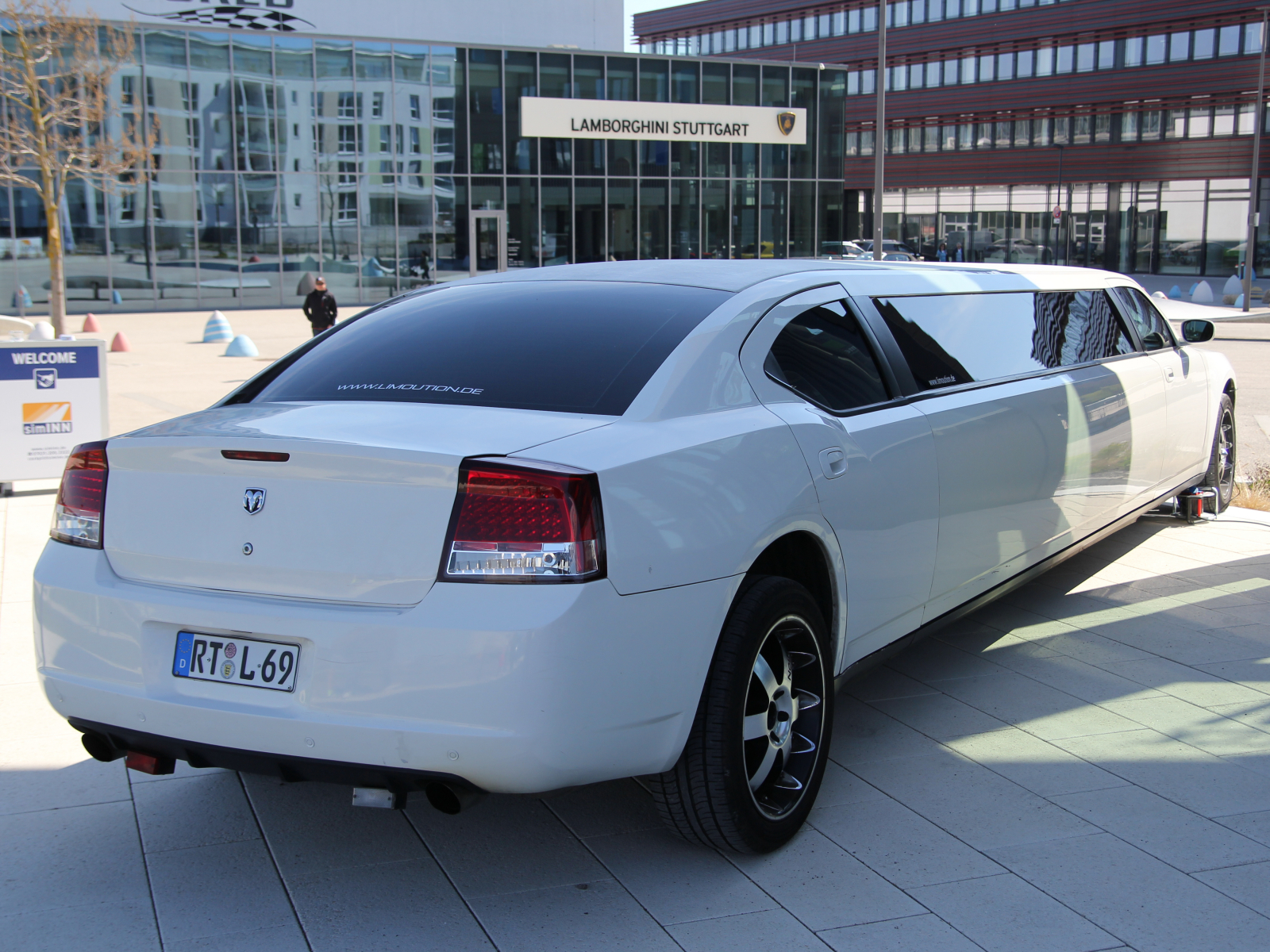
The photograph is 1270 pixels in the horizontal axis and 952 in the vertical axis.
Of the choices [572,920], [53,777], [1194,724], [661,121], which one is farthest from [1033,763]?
[661,121]

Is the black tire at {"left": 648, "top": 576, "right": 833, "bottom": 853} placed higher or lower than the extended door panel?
lower

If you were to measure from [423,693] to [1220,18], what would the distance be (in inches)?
2398

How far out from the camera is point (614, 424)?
3.08m

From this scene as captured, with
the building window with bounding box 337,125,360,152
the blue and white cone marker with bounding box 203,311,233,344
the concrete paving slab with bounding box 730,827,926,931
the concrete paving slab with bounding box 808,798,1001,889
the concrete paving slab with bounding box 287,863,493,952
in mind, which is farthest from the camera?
the building window with bounding box 337,125,360,152

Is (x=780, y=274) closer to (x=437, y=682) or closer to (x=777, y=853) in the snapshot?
(x=777, y=853)

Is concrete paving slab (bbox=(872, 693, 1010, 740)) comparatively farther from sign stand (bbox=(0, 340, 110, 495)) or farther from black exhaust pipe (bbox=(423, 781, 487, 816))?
sign stand (bbox=(0, 340, 110, 495))

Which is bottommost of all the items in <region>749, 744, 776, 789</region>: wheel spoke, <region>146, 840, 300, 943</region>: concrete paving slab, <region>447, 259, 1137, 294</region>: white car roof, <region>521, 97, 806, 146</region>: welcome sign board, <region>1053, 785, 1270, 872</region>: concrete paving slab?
<region>1053, 785, 1270, 872</region>: concrete paving slab

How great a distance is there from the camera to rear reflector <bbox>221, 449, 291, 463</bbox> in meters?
2.91

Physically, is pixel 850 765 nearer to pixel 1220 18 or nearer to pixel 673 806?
pixel 673 806

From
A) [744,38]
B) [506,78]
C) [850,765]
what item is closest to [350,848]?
[850,765]

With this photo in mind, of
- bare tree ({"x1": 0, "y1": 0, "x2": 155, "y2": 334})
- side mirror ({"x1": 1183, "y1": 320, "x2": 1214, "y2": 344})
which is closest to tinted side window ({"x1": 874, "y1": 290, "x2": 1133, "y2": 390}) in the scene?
side mirror ({"x1": 1183, "y1": 320, "x2": 1214, "y2": 344})

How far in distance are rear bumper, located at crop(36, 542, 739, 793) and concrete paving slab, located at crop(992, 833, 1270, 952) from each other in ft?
3.75

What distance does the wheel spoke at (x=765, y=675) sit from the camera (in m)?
3.36

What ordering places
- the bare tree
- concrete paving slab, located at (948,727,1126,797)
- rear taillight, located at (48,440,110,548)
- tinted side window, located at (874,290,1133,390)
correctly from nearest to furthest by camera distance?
rear taillight, located at (48,440,110,548) → concrete paving slab, located at (948,727,1126,797) → tinted side window, located at (874,290,1133,390) → the bare tree
